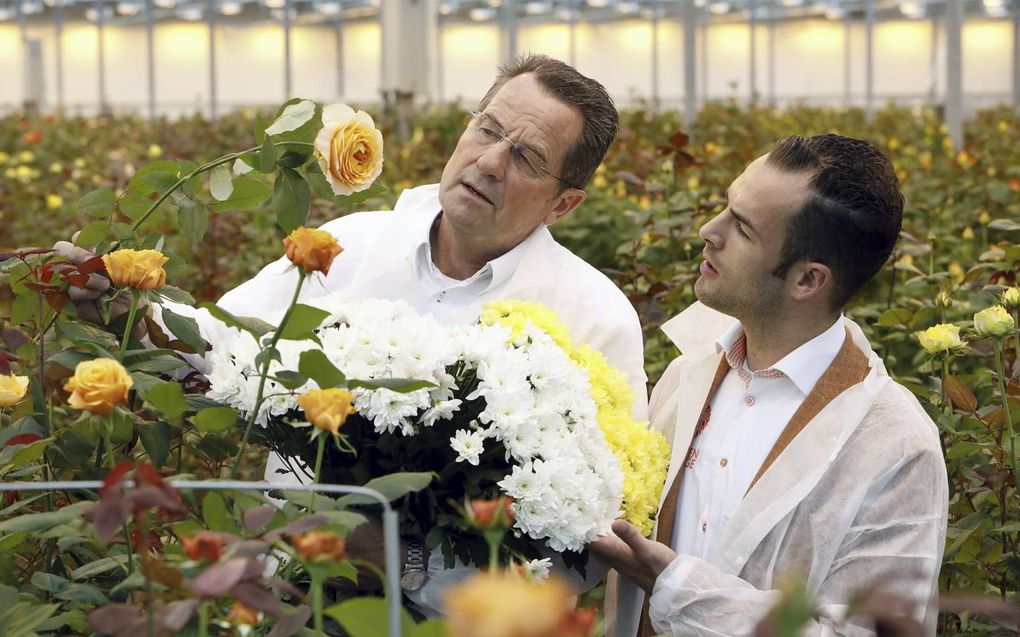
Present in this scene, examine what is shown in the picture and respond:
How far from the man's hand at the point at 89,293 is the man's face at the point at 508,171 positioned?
602 mm

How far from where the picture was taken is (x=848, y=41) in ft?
71.4

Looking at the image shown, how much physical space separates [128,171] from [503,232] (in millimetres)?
3841

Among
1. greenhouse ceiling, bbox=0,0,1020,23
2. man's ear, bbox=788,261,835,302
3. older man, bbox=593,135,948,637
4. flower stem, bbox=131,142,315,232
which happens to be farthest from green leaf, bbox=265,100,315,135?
greenhouse ceiling, bbox=0,0,1020,23

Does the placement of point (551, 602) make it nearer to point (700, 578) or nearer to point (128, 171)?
point (700, 578)

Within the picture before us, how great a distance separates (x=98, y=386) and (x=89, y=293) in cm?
52

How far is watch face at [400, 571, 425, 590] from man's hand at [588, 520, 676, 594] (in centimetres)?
22

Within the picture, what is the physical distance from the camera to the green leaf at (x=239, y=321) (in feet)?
4.40

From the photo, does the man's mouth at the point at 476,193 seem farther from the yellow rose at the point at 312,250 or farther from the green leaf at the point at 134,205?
the yellow rose at the point at 312,250

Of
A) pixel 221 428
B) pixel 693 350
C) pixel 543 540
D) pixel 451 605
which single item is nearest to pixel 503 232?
pixel 693 350

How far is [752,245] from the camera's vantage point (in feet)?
6.07

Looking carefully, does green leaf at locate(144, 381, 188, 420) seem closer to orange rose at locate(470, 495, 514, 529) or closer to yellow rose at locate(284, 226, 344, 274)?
yellow rose at locate(284, 226, 344, 274)

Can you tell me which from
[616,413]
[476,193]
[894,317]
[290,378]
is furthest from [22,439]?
[894,317]

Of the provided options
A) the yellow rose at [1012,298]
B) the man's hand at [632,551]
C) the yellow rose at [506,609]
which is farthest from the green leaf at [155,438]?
the yellow rose at [1012,298]

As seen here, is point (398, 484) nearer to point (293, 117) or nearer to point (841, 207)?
point (293, 117)
